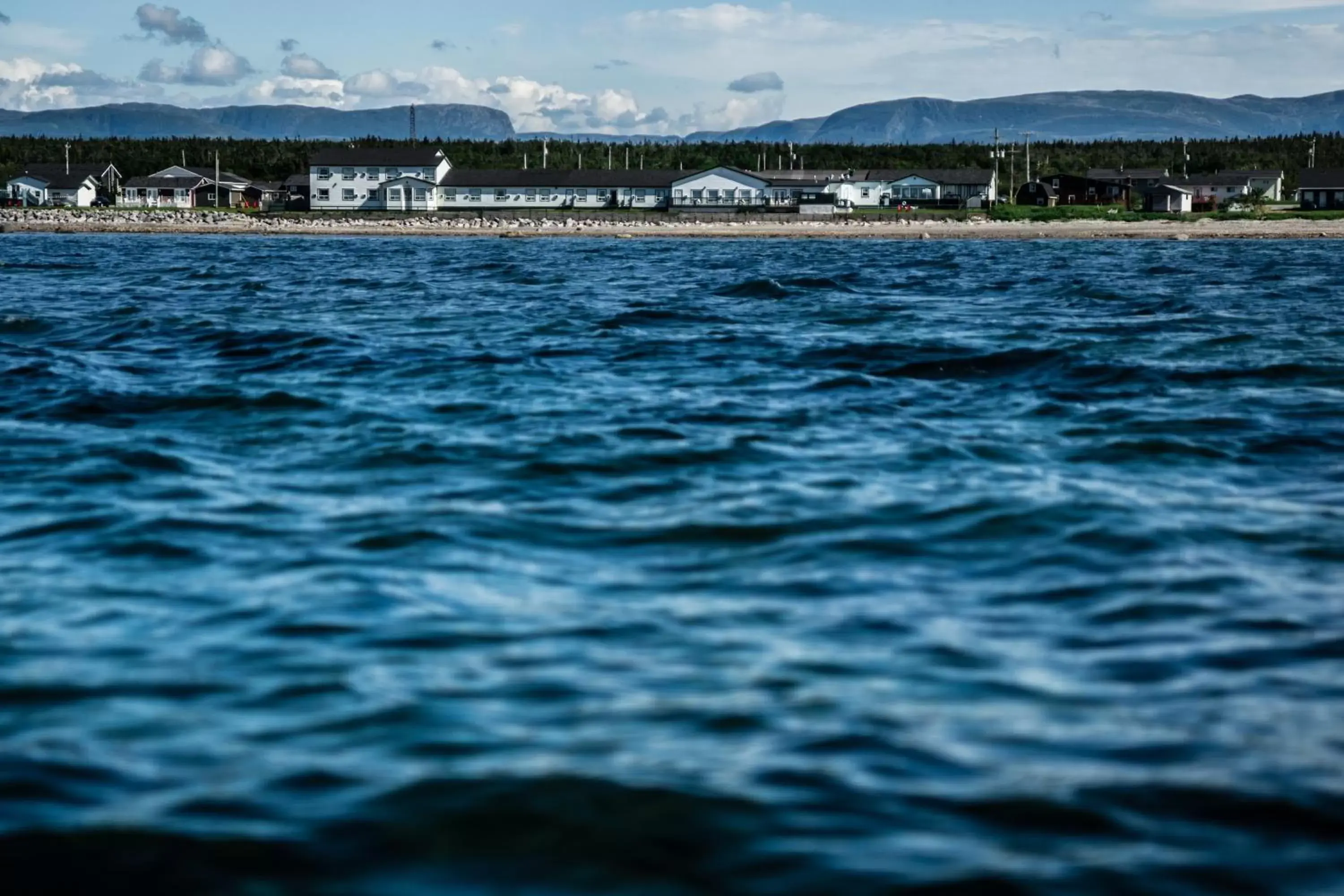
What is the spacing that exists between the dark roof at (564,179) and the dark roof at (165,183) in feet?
71.0

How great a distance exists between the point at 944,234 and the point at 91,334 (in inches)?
2431

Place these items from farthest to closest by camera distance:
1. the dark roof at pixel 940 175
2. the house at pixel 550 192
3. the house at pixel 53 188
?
the dark roof at pixel 940 175 → the house at pixel 53 188 → the house at pixel 550 192

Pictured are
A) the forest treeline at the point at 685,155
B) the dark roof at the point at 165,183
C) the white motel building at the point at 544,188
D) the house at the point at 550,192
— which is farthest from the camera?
the forest treeline at the point at 685,155

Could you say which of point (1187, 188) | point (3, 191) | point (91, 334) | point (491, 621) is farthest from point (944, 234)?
point (3, 191)

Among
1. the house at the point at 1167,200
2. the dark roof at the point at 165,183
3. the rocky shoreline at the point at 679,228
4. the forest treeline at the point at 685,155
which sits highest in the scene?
the forest treeline at the point at 685,155

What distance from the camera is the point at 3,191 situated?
126 m

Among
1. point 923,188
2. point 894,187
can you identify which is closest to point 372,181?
point 894,187

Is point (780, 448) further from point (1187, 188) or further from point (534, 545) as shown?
point (1187, 188)

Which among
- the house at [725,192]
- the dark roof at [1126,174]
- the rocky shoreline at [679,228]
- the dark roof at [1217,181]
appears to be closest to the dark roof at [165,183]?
the rocky shoreline at [679,228]

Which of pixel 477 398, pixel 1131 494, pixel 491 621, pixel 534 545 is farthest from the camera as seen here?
pixel 477 398

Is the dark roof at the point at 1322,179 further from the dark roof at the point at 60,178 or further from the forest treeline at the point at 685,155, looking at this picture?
the dark roof at the point at 60,178

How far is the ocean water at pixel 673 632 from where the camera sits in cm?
436

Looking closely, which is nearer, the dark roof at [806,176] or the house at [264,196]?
the house at [264,196]

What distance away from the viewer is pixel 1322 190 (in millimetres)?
107062
